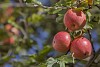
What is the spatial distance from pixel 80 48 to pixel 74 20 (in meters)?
0.17

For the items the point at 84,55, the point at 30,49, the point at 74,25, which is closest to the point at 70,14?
the point at 74,25

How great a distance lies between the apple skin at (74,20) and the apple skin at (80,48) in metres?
0.08

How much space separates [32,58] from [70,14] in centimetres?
89

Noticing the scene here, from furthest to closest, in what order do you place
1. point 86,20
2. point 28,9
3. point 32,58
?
point 28,9, point 32,58, point 86,20

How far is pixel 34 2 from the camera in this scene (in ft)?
8.23

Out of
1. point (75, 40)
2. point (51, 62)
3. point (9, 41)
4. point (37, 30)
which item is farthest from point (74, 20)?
point (37, 30)

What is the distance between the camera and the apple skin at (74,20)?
226 centimetres

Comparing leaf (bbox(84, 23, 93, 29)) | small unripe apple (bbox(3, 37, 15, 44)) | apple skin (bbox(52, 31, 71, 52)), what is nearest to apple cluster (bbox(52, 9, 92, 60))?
apple skin (bbox(52, 31, 71, 52))

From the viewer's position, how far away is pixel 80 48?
89.3 inches

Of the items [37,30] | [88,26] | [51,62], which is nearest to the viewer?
[51,62]

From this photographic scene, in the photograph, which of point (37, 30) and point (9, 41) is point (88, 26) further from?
point (37, 30)

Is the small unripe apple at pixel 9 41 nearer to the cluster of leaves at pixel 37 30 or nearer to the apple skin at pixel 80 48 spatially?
the cluster of leaves at pixel 37 30

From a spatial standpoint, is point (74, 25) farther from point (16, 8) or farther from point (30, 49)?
point (16, 8)

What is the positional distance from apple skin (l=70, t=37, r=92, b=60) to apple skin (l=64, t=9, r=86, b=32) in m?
0.08
